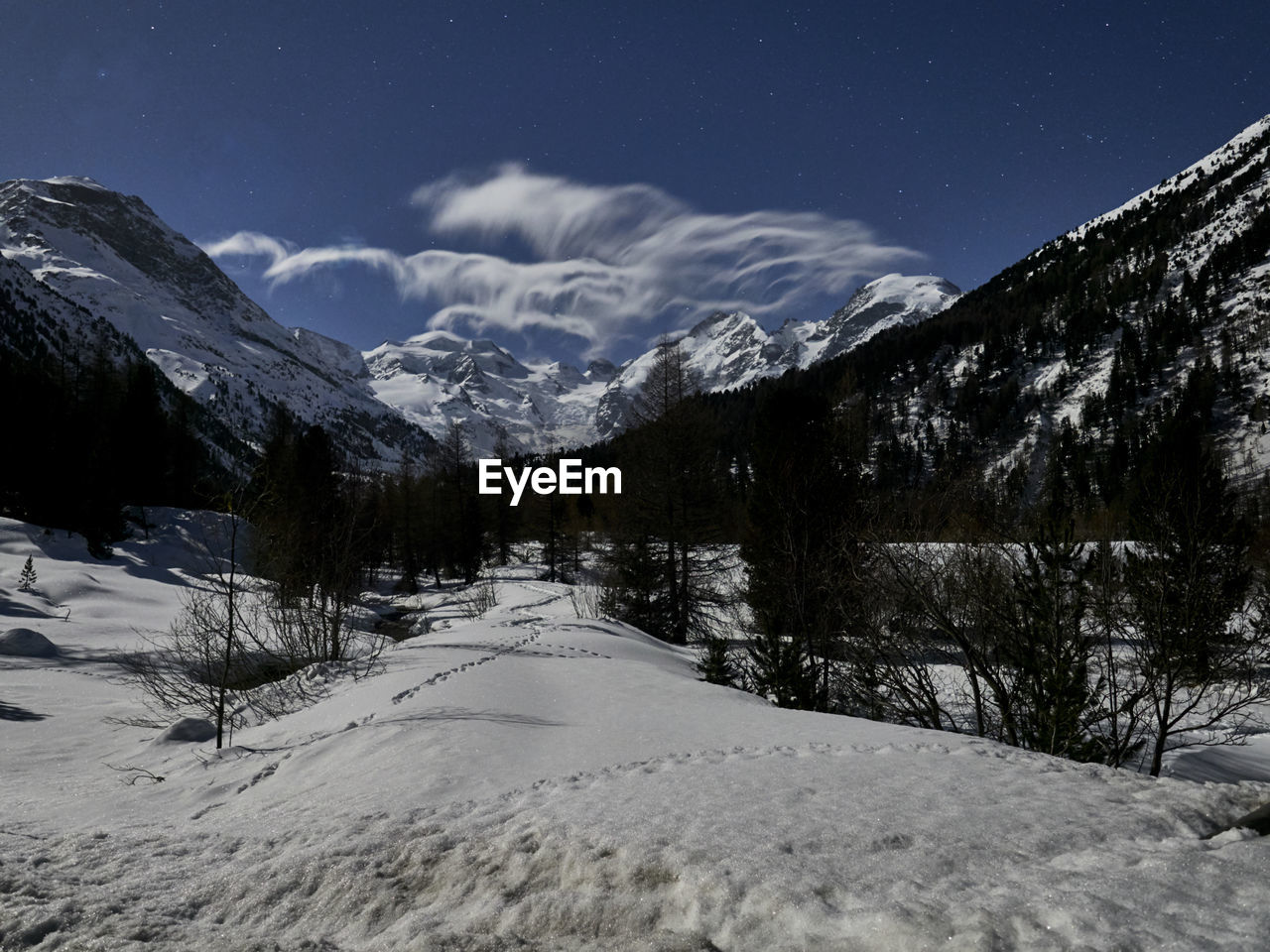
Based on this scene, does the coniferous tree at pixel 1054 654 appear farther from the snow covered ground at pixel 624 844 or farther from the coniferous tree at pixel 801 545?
the snow covered ground at pixel 624 844

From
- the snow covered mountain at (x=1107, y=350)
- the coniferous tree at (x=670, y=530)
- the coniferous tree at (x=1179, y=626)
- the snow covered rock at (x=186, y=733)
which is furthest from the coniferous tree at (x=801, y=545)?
the snow covered mountain at (x=1107, y=350)

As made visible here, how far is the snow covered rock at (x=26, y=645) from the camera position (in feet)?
42.4

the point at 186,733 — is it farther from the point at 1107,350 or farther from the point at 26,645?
the point at 1107,350

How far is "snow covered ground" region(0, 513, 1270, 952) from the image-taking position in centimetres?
269

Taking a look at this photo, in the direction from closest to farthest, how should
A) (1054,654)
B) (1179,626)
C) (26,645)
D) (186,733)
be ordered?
(186,733)
(1054,654)
(1179,626)
(26,645)

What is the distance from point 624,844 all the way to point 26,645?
1685 cm

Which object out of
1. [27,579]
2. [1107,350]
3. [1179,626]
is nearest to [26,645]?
[27,579]

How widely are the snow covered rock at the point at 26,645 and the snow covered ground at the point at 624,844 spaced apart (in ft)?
27.9

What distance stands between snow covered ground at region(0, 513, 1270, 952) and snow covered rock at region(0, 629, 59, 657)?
8.50m

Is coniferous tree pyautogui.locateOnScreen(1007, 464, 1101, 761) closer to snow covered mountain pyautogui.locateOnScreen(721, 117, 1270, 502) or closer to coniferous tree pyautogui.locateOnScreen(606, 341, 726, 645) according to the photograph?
coniferous tree pyautogui.locateOnScreen(606, 341, 726, 645)

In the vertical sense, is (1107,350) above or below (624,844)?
above

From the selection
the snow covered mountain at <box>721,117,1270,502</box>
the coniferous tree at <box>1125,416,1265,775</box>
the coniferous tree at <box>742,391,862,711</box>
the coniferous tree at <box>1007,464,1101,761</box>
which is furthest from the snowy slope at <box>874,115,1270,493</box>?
the coniferous tree at <box>1007,464,1101,761</box>

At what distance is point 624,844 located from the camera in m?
3.53

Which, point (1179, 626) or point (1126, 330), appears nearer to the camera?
point (1179, 626)
